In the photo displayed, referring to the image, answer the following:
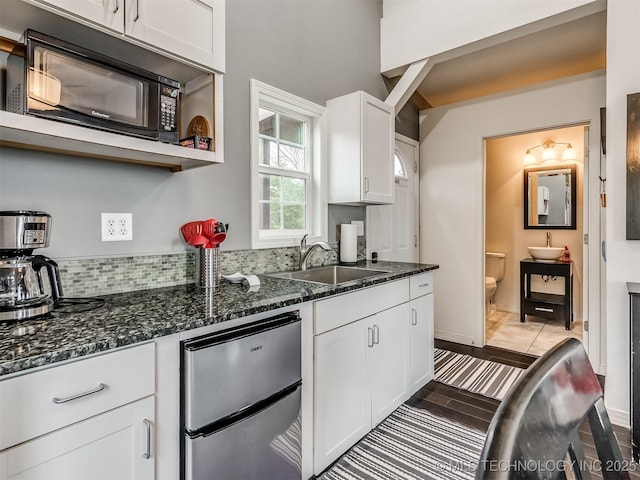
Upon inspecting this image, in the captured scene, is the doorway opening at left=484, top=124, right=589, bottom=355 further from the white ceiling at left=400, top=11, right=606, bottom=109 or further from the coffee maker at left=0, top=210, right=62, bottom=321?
the coffee maker at left=0, top=210, right=62, bottom=321

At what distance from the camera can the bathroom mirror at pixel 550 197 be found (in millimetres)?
4379

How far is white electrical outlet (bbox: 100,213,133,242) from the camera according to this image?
1533 mm

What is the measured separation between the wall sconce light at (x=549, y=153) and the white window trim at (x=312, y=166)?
3.34 m

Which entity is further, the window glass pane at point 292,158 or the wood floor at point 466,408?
the window glass pane at point 292,158

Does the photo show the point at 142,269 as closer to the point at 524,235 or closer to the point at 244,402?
the point at 244,402

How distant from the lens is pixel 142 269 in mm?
1636

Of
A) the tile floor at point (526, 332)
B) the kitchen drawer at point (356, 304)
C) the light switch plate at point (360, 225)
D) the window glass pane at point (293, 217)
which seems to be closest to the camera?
the kitchen drawer at point (356, 304)

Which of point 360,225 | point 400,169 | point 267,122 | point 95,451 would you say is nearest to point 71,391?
point 95,451

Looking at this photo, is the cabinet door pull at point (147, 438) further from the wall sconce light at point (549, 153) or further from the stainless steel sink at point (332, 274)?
the wall sconce light at point (549, 153)

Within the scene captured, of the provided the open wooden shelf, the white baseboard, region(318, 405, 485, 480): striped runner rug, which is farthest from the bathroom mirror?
the open wooden shelf

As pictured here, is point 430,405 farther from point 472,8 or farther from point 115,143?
point 472,8

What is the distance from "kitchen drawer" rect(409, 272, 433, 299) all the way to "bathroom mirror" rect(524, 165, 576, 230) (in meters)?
2.88

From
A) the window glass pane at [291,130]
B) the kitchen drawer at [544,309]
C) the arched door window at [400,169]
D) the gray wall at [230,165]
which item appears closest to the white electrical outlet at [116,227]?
the gray wall at [230,165]

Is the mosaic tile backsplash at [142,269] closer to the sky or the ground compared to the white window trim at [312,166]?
closer to the ground
